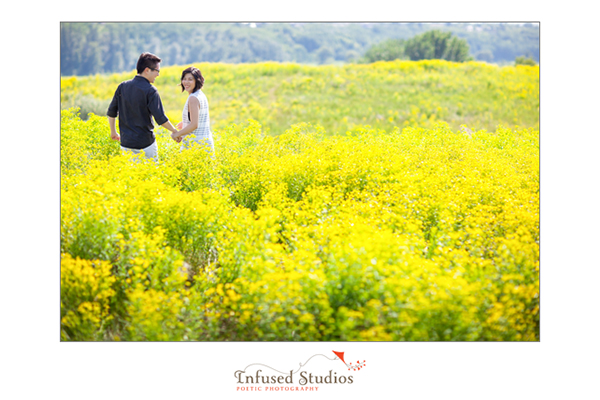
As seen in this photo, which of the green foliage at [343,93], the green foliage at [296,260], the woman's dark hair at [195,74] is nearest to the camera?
the green foliage at [296,260]

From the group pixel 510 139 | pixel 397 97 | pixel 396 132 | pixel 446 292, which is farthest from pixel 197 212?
pixel 397 97

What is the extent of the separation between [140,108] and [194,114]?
568mm

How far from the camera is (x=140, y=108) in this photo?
4441 millimetres

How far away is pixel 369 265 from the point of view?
2.68 meters

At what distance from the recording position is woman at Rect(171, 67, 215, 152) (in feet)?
15.3

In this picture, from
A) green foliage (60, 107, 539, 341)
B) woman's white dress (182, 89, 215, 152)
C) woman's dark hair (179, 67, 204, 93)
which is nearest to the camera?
green foliage (60, 107, 539, 341)

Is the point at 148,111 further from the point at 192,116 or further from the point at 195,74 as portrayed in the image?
the point at 195,74

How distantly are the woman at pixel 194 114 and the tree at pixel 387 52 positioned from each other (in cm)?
3555

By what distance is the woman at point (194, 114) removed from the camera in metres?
4.67

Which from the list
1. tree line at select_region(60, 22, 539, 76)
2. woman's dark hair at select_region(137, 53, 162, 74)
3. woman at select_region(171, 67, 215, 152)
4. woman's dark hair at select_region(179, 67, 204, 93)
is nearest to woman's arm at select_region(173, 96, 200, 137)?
woman at select_region(171, 67, 215, 152)

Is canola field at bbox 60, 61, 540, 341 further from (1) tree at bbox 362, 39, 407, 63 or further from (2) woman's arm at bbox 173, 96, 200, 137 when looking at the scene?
(1) tree at bbox 362, 39, 407, 63

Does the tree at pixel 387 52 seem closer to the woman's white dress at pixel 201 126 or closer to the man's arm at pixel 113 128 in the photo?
the woman's white dress at pixel 201 126

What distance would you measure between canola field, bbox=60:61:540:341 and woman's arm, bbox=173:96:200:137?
25 centimetres
